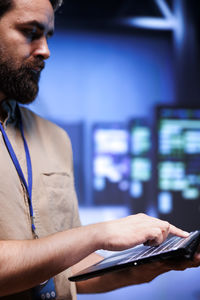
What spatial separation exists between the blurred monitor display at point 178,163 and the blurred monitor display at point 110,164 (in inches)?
18.5

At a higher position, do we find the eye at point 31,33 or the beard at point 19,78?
the eye at point 31,33

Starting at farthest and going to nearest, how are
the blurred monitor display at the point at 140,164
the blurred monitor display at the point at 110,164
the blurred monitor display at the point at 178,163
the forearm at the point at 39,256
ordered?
1. the blurred monitor display at the point at 110,164
2. the blurred monitor display at the point at 140,164
3. the blurred monitor display at the point at 178,163
4. the forearm at the point at 39,256

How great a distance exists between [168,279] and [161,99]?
5.25 ft

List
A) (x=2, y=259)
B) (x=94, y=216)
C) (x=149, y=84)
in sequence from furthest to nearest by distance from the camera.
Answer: (x=149, y=84) < (x=94, y=216) < (x=2, y=259)

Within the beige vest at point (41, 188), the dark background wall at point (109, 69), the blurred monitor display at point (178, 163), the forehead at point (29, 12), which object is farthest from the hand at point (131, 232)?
the dark background wall at point (109, 69)

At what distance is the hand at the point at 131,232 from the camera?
0.78 meters

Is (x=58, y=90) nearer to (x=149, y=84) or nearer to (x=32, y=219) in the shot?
(x=149, y=84)

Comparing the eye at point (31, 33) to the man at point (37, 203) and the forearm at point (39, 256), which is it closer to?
the man at point (37, 203)

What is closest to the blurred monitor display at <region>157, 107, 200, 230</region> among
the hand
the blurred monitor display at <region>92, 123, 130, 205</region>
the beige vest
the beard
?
the blurred monitor display at <region>92, 123, 130, 205</region>

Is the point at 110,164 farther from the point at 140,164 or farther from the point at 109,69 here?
the point at 109,69

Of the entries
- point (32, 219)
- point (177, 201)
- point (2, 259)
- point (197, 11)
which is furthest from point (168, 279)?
point (197, 11)

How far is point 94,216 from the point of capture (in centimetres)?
283

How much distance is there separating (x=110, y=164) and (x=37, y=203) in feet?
6.18

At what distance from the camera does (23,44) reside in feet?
3.27
